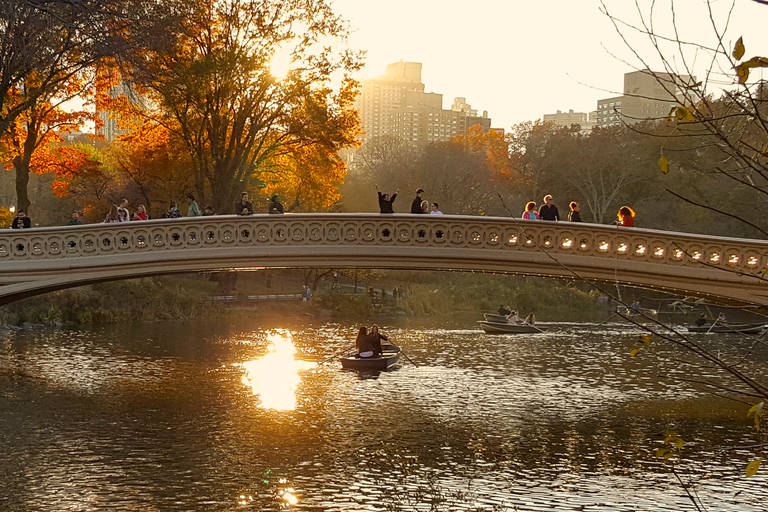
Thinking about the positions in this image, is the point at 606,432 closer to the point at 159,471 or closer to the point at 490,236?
the point at 490,236

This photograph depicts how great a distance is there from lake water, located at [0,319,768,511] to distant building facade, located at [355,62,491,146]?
75.3 metres

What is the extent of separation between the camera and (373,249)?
Answer: 62.3 ft

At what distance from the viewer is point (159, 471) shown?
14992mm

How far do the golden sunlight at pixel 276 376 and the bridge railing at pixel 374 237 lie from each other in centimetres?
378

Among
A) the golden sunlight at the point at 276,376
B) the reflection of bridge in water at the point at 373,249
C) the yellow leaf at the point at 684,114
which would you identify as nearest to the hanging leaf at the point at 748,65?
the yellow leaf at the point at 684,114

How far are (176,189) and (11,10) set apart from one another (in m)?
24.3

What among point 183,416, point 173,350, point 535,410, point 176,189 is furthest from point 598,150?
point 183,416

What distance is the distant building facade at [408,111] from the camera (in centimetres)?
12950

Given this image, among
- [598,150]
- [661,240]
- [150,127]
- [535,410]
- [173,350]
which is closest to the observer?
[661,240]

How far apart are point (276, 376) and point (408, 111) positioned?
365 ft

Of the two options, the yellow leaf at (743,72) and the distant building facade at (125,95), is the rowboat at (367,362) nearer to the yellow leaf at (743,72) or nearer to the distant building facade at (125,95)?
the distant building facade at (125,95)

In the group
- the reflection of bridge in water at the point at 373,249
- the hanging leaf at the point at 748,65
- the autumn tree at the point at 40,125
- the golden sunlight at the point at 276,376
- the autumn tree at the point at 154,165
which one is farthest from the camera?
the autumn tree at the point at 154,165

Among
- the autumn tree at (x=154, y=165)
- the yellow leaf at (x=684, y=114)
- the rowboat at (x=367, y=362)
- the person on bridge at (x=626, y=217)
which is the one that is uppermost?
the autumn tree at (x=154, y=165)

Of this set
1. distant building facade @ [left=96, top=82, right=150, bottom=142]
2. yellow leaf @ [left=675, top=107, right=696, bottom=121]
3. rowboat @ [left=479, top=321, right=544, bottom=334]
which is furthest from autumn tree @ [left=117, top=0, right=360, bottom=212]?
yellow leaf @ [left=675, top=107, right=696, bottom=121]
